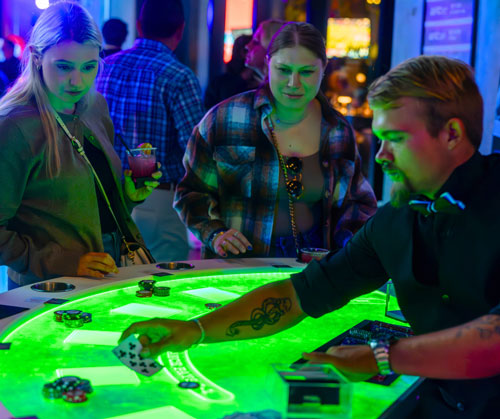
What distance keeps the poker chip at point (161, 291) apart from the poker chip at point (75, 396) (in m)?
0.84

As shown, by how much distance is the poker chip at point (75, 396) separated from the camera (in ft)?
4.35

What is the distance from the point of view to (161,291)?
7.18 ft

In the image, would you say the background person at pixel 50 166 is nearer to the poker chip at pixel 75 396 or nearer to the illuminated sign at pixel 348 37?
the poker chip at pixel 75 396

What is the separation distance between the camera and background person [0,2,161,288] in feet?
7.55

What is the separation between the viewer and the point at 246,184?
2.87 m

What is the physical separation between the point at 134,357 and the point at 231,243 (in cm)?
131

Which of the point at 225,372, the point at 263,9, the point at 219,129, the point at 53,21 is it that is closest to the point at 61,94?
the point at 53,21

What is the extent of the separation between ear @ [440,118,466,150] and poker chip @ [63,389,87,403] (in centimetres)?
→ 95

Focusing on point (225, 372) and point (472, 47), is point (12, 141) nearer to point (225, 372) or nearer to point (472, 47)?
point (225, 372)

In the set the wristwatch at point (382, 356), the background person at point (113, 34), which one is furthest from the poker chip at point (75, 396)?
the background person at point (113, 34)

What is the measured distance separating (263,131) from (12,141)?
1055 mm

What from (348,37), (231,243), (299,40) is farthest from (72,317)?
(348,37)

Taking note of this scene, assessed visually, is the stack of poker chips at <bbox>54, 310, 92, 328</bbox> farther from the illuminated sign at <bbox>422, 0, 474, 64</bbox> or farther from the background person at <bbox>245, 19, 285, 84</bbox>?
the illuminated sign at <bbox>422, 0, 474, 64</bbox>

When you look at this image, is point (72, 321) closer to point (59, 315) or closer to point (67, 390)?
point (59, 315)
